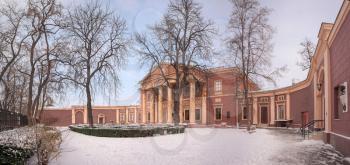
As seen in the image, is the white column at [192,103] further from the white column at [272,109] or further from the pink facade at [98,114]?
the pink facade at [98,114]

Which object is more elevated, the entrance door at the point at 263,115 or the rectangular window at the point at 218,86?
the rectangular window at the point at 218,86

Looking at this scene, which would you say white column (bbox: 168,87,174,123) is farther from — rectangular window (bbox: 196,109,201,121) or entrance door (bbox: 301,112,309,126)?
entrance door (bbox: 301,112,309,126)

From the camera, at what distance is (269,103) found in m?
39.3

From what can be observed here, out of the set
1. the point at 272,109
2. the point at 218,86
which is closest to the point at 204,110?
the point at 218,86

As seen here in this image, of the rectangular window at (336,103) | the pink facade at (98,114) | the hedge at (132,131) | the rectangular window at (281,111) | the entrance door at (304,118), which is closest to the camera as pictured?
the rectangular window at (336,103)

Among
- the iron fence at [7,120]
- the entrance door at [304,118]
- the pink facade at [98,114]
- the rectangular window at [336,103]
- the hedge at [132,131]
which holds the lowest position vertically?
the pink facade at [98,114]

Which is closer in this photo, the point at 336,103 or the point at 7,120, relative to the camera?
the point at 336,103

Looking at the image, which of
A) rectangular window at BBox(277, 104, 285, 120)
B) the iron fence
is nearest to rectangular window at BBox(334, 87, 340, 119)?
the iron fence

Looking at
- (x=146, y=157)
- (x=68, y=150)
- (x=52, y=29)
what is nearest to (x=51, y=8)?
(x=52, y=29)

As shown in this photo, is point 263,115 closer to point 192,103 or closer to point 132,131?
point 192,103

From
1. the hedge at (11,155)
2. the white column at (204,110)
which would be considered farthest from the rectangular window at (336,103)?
the white column at (204,110)

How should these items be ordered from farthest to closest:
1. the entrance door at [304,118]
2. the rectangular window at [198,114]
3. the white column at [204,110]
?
the rectangular window at [198,114]
the white column at [204,110]
the entrance door at [304,118]

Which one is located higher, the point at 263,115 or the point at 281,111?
the point at 281,111

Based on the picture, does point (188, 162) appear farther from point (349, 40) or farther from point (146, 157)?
point (349, 40)
